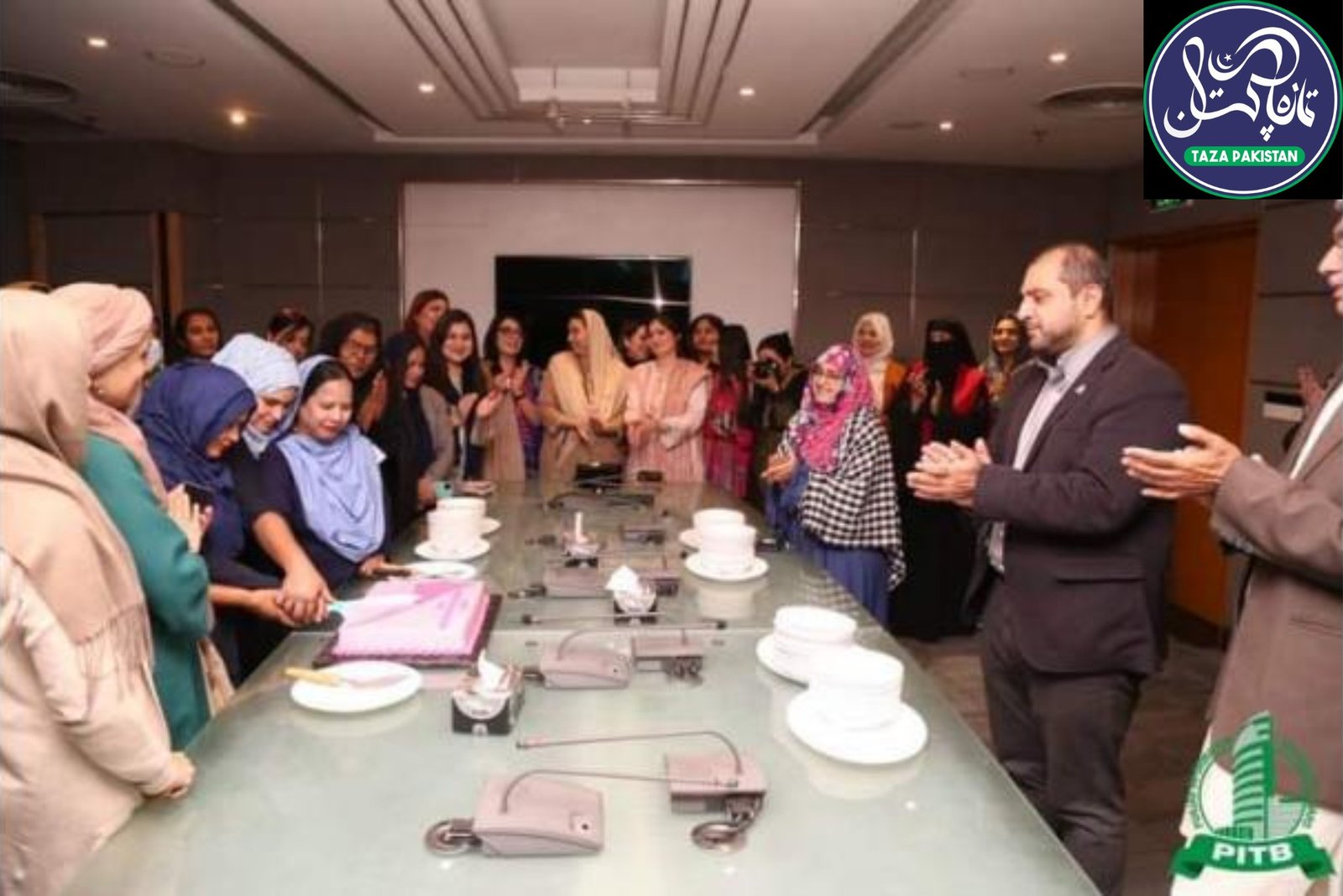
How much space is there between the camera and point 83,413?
4.22 feet

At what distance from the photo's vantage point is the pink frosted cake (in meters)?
1.57

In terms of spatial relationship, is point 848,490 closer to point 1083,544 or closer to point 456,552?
point 1083,544

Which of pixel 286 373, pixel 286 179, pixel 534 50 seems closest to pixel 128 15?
pixel 534 50

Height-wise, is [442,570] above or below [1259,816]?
above

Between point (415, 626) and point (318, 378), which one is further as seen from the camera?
point (318, 378)

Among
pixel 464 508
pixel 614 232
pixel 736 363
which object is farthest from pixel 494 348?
pixel 464 508

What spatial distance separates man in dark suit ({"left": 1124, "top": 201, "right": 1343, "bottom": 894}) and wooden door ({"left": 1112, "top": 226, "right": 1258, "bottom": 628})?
10.9 feet

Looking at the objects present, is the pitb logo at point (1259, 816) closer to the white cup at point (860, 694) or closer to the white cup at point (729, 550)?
the white cup at point (860, 694)

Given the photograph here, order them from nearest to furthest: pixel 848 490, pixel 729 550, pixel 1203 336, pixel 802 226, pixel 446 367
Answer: pixel 729 550, pixel 848 490, pixel 446 367, pixel 1203 336, pixel 802 226

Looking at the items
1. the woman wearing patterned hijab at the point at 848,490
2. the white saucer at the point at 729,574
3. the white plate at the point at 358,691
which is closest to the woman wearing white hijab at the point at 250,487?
the white plate at the point at 358,691

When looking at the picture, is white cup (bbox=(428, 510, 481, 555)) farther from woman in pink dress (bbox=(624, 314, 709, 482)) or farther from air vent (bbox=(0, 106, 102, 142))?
air vent (bbox=(0, 106, 102, 142))

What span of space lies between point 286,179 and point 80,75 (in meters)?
1.83

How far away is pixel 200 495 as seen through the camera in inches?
80.0

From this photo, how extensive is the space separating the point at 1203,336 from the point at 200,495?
499 centimetres
